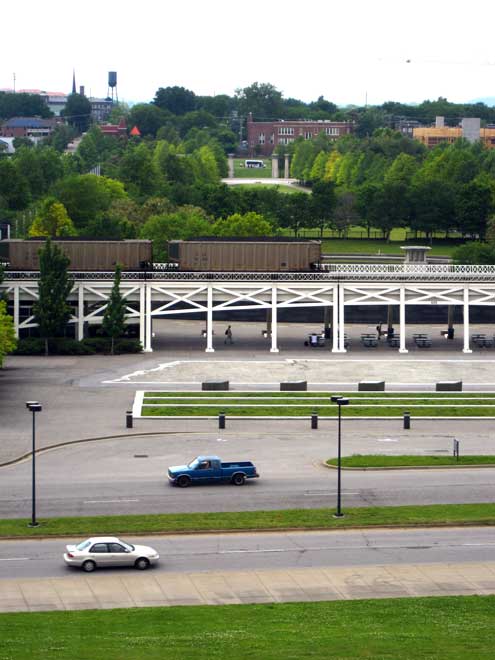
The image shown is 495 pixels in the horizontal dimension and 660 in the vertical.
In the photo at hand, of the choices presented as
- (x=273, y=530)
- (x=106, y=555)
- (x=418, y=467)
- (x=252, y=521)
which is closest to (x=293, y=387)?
(x=418, y=467)

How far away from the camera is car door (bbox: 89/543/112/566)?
151 feet

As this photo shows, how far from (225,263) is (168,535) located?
5337 centimetres

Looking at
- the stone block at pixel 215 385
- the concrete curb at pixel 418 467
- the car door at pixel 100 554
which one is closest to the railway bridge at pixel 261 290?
the stone block at pixel 215 385

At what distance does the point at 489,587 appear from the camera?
44531 millimetres

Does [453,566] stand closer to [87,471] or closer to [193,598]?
[193,598]

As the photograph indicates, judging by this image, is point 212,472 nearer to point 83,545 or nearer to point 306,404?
point 83,545

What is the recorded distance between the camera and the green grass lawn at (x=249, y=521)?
50.4 m

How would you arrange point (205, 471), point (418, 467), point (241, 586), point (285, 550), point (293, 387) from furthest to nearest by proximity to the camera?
point (293, 387)
point (418, 467)
point (205, 471)
point (285, 550)
point (241, 586)

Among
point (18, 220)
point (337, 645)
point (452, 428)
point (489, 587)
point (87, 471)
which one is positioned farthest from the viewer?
point (18, 220)

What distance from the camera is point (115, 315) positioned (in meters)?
96.6

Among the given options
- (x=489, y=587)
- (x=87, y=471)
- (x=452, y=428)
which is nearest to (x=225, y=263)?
(x=452, y=428)

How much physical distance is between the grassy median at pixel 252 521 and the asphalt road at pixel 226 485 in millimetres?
1413

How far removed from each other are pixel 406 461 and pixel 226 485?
27.9 ft

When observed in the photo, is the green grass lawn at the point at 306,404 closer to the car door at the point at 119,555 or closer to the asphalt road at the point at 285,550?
the asphalt road at the point at 285,550
